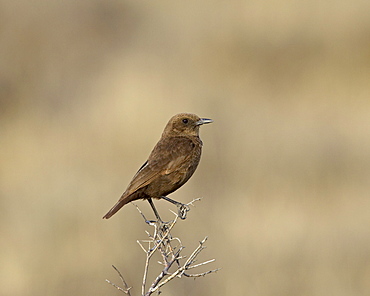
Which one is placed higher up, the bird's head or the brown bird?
the bird's head

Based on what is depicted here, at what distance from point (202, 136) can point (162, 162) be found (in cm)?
639

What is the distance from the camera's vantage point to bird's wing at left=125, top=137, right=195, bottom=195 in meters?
5.23

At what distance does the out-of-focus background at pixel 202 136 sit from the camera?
9133 mm

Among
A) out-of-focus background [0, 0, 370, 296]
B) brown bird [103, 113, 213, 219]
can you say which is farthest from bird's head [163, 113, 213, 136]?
out-of-focus background [0, 0, 370, 296]

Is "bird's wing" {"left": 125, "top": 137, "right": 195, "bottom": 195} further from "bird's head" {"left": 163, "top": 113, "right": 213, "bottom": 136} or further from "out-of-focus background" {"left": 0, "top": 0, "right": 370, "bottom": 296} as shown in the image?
"out-of-focus background" {"left": 0, "top": 0, "right": 370, "bottom": 296}

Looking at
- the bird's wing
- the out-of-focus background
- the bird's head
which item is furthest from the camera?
the out-of-focus background

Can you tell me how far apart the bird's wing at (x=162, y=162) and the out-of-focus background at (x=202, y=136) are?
3.37 meters

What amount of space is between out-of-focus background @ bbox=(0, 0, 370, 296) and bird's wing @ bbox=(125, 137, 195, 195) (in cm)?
337

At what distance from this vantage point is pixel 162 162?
537 cm

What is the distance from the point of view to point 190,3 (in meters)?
16.7

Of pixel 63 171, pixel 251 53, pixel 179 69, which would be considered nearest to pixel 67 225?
pixel 63 171

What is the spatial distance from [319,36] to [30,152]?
6394mm

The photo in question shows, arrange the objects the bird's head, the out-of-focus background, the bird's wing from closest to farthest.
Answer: the bird's wing, the bird's head, the out-of-focus background

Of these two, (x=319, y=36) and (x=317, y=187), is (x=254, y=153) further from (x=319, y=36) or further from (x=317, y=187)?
(x=319, y=36)
